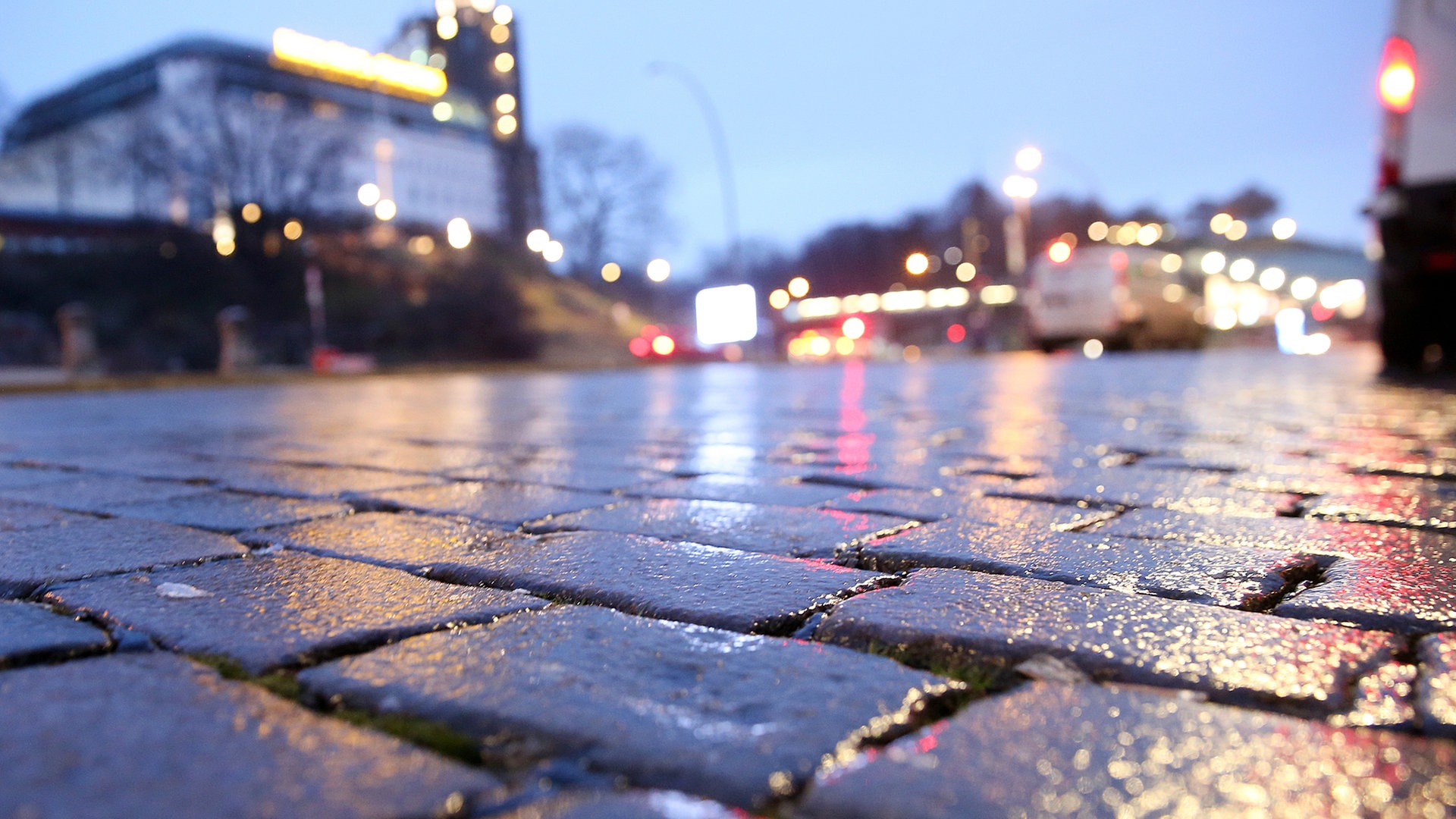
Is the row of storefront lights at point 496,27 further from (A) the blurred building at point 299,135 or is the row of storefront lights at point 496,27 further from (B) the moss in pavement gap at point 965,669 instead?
(B) the moss in pavement gap at point 965,669

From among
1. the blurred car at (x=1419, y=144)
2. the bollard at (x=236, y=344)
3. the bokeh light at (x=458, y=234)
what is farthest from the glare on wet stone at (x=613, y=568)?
the bokeh light at (x=458, y=234)

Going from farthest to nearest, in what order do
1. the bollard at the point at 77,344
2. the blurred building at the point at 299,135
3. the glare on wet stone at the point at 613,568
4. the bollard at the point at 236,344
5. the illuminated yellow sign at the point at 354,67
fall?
the illuminated yellow sign at the point at 354,67 → the blurred building at the point at 299,135 → the bollard at the point at 236,344 → the bollard at the point at 77,344 → the glare on wet stone at the point at 613,568

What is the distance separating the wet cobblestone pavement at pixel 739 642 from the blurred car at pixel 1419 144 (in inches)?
182

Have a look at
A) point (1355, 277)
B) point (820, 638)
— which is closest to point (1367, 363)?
point (820, 638)

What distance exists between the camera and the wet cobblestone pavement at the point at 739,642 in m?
0.99

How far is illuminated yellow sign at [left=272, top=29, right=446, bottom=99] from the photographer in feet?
227

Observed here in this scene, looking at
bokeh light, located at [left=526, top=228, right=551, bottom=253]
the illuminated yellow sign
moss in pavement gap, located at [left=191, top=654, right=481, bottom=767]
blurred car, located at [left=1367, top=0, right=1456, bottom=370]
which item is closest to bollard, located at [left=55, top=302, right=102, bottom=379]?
blurred car, located at [left=1367, top=0, right=1456, bottom=370]

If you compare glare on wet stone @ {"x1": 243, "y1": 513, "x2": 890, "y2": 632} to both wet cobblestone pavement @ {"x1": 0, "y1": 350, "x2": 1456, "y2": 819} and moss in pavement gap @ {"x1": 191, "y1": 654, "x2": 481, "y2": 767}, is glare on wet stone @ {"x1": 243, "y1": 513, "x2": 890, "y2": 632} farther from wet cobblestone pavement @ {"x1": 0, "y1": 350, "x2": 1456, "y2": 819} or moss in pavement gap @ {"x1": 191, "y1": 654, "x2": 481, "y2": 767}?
moss in pavement gap @ {"x1": 191, "y1": 654, "x2": 481, "y2": 767}

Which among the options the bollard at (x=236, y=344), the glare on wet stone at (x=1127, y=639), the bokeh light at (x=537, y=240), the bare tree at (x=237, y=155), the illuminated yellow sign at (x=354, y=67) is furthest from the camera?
the illuminated yellow sign at (x=354, y=67)

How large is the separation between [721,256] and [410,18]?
52.2 m

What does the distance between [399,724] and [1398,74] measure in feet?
26.4

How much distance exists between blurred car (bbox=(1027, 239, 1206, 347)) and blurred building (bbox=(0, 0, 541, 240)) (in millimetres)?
39494

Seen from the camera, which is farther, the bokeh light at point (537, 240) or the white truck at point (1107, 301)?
the bokeh light at point (537, 240)

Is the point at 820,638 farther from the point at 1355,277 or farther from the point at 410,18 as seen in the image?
the point at 1355,277
